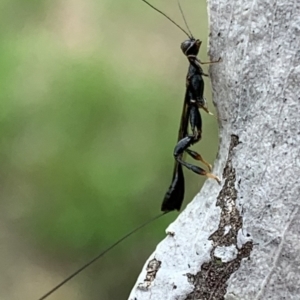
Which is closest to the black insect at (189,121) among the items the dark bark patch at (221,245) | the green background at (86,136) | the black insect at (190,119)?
the black insect at (190,119)

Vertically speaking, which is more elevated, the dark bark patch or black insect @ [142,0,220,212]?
black insect @ [142,0,220,212]

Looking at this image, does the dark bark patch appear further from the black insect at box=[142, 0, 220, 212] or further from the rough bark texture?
the black insect at box=[142, 0, 220, 212]

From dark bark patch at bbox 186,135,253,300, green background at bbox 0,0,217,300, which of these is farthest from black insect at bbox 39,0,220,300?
green background at bbox 0,0,217,300

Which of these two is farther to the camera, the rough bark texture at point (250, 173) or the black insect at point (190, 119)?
the black insect at point (190, 119)

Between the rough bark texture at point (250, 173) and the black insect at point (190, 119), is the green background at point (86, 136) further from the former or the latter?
the rough bark texture at point (250, 173)

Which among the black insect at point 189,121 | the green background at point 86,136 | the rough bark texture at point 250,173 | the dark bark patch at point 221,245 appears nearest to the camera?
the rough bark texture at point 250,173

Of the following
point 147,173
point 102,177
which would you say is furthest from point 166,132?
point 102,177
